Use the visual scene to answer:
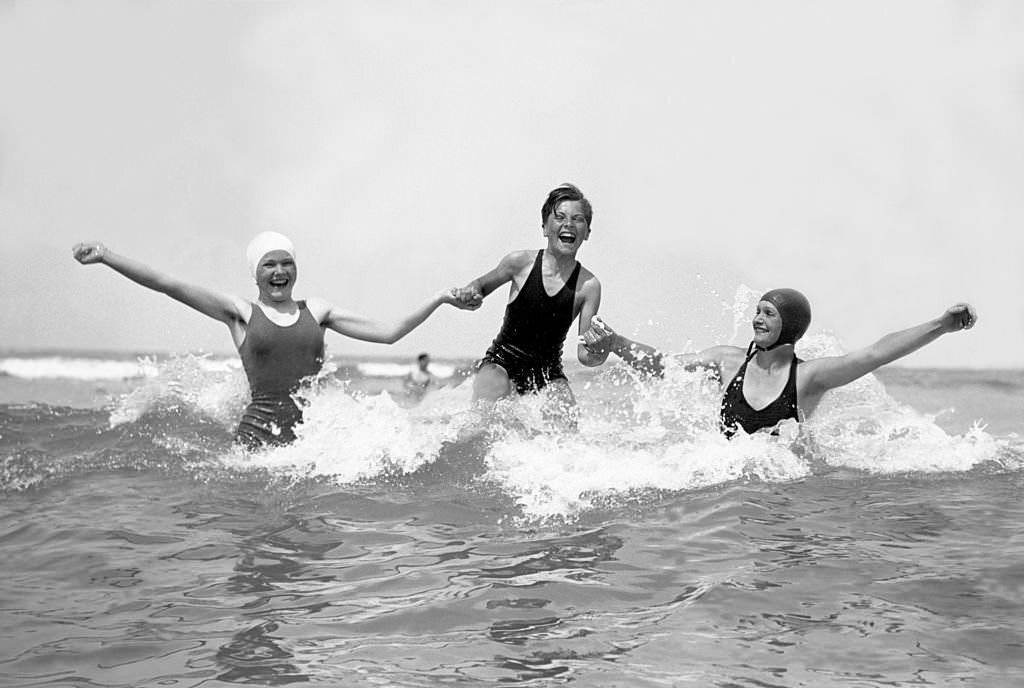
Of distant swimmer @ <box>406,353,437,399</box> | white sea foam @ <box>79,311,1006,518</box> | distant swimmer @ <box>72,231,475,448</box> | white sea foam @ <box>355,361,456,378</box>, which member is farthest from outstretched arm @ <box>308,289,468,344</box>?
white sea foam @ <box>355,361,456,378</box>

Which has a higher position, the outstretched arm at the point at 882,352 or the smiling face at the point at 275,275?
the smiling face at the point at 275,275

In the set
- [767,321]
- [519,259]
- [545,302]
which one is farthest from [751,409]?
[519,259]

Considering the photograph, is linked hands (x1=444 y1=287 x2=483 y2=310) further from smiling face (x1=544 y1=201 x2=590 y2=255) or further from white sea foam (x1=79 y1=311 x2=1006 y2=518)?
white sea foam (x1=79 y1=311 x2=1006 y2=518)

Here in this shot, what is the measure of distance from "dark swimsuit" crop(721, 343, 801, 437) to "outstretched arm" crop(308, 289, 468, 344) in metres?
1.75

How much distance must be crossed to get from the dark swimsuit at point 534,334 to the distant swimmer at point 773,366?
1.94 feet

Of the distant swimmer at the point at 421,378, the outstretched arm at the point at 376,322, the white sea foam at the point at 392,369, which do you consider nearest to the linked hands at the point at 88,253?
the outstretched arm at the point at 376,322

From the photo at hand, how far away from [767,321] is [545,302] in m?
1.46

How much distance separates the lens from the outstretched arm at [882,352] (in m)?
6.13

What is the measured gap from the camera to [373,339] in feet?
22.9

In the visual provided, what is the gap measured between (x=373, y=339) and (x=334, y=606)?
8.84 feet

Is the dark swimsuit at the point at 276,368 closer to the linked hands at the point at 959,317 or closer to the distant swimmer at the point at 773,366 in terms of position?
the distant swimmer at the point at 773,366

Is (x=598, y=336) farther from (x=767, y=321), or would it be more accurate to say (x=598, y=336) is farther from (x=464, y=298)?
(x=767, y=321)

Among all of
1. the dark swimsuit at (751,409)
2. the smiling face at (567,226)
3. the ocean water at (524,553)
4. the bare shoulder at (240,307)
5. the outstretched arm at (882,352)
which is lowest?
the ocean water at (524,553)

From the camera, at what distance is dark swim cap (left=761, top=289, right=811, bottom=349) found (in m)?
6.86
